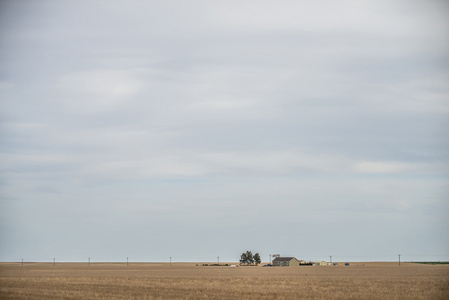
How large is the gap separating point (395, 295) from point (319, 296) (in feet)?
26.5

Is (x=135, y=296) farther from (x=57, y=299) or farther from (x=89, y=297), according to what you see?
(x=57, y=299)

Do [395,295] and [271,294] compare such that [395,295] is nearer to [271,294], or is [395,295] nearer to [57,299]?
[271,294]

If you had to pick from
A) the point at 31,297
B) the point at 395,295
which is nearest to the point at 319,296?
the point at 395,295

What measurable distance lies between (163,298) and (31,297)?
40.6 feet

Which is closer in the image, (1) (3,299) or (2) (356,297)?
(1) (3,299)

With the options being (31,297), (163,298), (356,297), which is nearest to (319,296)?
(356,297)

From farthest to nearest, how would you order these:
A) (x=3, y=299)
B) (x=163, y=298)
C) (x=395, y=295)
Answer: (x=395, y=295)
(x=163, y=298)
(x=3, y=299)

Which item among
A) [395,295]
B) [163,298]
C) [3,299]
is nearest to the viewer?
[3,299]

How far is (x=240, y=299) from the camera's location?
160 ft

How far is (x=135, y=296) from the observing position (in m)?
51.8

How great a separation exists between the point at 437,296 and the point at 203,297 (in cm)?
2326

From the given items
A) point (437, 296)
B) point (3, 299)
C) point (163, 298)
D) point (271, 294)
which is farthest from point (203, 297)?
point (437, 296)

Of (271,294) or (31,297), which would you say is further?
(271,294)

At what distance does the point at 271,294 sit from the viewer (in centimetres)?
5500
